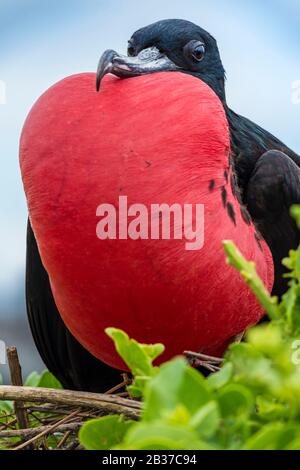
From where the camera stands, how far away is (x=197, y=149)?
3.66 ft

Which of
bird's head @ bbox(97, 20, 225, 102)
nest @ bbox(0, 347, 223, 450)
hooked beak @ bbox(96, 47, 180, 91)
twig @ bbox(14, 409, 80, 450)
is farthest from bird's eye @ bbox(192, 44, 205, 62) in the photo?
twig @ bbox(14, 409, 80, 450)

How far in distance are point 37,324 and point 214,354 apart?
20.9 inches

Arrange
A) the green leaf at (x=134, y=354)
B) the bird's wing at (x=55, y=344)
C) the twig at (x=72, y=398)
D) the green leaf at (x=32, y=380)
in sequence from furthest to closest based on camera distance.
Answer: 1. the bird's wing at (x=55, y=344)
2. the green leaf at (x=32, y=380)
3. the twig at (x=72, y=398)
4. the green leaf at (x=134, y=354)

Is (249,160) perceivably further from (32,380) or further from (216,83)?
(32,380)

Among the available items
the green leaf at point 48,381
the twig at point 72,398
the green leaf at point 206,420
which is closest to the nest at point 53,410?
the twig at point 72,398

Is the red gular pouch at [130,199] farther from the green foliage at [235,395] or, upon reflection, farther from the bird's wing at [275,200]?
the green foliage at [235,395]

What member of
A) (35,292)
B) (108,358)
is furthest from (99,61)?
(35,292)

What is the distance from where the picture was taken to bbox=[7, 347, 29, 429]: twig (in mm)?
1161

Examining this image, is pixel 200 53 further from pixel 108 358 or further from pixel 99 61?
pixel 108 358

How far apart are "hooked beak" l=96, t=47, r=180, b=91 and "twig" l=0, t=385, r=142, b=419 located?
389 millimetres

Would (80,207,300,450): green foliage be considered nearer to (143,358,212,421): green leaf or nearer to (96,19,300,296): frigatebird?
(143,358,212,421): green leaf

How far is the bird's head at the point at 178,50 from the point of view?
4.82 feet

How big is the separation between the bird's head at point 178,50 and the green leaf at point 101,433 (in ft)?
2.61

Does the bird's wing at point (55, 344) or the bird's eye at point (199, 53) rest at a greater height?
the bird's eye at point (199, 53)
